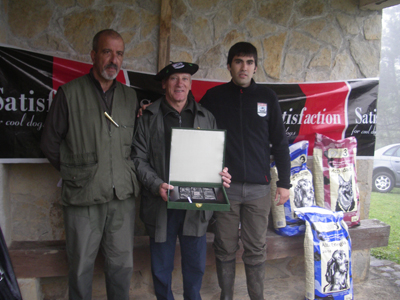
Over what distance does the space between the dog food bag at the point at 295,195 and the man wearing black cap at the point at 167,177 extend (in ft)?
3.14

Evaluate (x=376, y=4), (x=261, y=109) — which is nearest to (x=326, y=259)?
(x=261, y=109)

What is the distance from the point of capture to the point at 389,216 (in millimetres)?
6906

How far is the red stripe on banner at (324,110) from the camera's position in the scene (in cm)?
337

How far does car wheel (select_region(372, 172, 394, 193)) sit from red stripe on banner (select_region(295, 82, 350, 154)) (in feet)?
23.7

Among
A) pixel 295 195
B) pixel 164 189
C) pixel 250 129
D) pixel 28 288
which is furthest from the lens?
pixel 295 195

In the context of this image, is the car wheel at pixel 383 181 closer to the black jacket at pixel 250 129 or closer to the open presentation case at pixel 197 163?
the black jacket at pixel 250 129

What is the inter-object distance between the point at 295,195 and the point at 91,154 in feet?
6.29

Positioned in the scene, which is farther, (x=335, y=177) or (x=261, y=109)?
(x=335, y=177)

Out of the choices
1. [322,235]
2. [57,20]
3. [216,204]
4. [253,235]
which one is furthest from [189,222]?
[57,20]

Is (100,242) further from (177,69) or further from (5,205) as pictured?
(177,69)

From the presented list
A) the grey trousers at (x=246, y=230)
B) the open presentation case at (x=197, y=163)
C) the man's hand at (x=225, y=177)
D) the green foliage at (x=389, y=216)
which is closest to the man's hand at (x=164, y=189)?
the open presentation case at (x=197, y=163)

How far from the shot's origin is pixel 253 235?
8.21 feet

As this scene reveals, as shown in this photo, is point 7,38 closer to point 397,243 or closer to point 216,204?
point 216,204

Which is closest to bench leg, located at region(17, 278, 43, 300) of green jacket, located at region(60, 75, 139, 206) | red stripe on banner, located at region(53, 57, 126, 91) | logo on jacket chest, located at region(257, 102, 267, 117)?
green jacket, located at region(60, 75, 139, 206)
